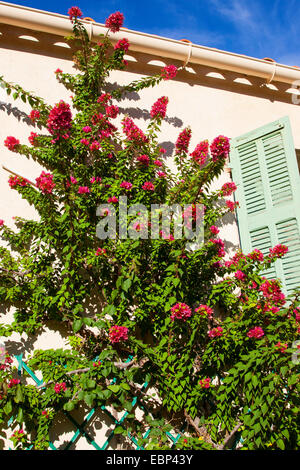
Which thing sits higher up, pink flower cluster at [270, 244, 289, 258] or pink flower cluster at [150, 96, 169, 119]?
pink flower cluster at [150, 96, 169, 119]

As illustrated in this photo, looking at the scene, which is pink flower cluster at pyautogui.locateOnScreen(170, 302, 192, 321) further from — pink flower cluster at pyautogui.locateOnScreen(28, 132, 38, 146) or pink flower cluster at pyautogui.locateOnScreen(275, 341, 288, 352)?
pink flower cluster at pyautogui.locateOnScreen(28, 132, 38, 146)

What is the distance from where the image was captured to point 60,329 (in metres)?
3.29

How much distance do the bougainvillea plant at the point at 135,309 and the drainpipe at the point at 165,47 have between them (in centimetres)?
75

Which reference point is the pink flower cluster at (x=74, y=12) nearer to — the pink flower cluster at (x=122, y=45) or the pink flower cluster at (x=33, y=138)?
the pink flower cluster at (x=122, y=45)

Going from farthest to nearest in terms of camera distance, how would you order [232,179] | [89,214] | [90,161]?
[232,179] < [90,161] < [89,214]

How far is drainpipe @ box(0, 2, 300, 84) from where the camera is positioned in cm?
392

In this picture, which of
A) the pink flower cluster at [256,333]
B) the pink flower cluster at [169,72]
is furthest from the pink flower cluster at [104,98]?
the pink flower cluster at [256,333]

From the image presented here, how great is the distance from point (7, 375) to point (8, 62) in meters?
3.01

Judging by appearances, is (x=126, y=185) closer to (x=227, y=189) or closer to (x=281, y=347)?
(x=227, y=189)

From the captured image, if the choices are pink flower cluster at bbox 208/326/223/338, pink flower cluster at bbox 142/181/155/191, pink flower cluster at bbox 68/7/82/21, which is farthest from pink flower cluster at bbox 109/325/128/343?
pink flower cluster at bbox 68/7/82/21

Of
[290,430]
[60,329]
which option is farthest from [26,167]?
[290,430]

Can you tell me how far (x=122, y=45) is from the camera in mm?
4105

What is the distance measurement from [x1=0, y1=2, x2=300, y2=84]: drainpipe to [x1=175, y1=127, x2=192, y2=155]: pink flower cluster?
3.64 feet

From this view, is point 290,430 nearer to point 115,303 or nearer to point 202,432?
point 202,432
